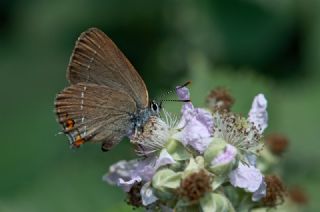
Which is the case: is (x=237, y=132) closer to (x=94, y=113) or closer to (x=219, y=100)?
(x=219, y=100)

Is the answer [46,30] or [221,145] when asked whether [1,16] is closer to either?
[46,30]

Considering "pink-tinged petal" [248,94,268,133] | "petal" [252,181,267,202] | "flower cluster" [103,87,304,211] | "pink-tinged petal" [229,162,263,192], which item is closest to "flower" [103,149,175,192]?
"flower cluster" [103,87,304,211]

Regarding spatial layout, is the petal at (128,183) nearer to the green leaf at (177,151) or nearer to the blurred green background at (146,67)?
the green leaf at (177,151)

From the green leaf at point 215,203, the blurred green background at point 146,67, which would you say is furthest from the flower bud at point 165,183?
the blurred green background at point 146,67

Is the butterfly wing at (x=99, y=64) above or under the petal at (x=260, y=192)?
above

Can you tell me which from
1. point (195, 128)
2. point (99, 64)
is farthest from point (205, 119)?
point (99, 64)

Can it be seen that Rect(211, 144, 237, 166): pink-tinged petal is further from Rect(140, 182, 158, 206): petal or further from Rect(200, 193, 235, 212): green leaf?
Rect(140, 182, 158, 206): petal
